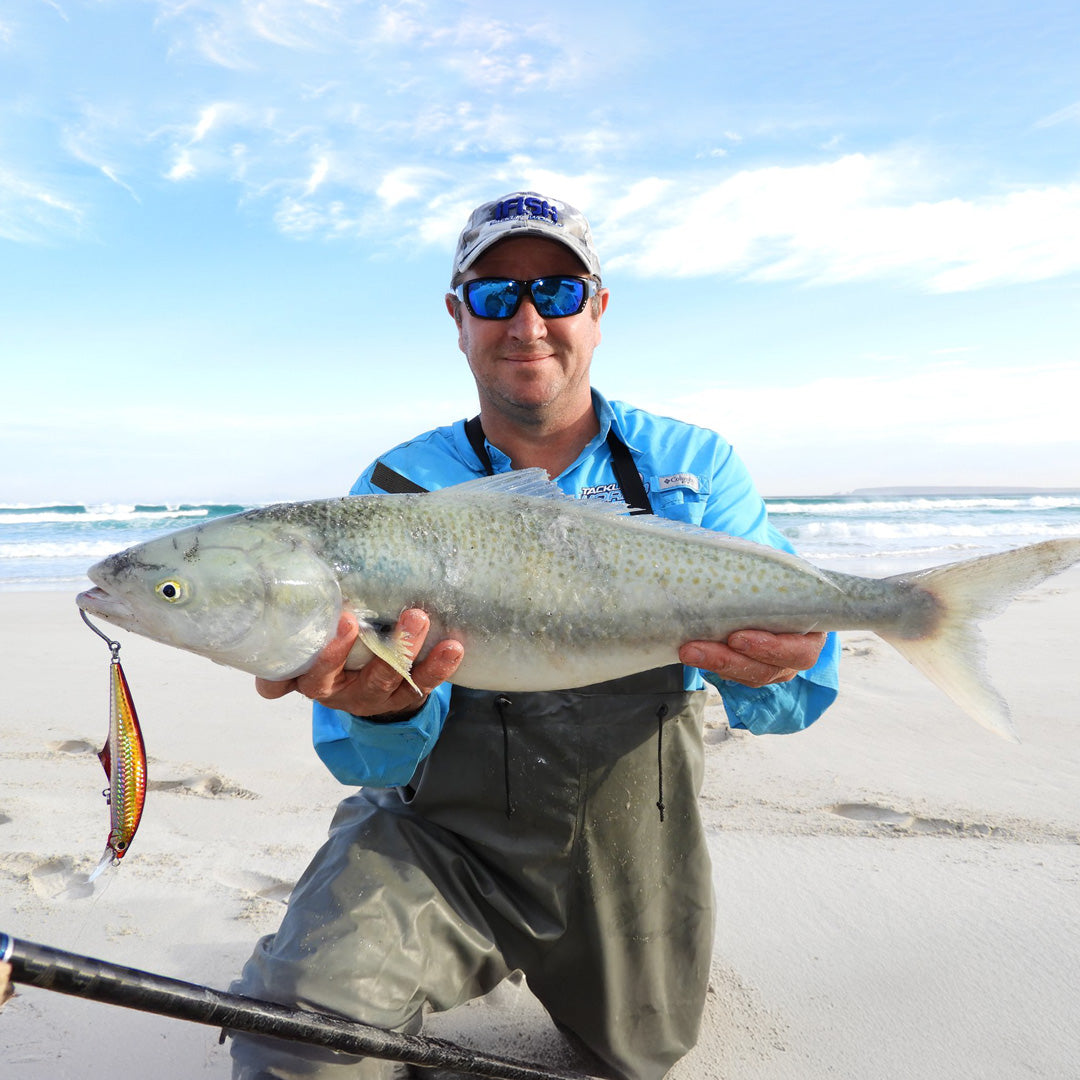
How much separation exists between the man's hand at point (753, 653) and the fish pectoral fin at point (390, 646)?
870 mm

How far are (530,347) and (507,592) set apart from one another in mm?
1312

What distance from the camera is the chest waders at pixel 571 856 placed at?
9.62 feet

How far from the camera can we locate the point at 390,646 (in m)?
2.64

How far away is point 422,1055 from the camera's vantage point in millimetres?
2408

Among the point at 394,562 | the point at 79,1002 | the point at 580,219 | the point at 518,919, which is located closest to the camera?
the point at 394,562

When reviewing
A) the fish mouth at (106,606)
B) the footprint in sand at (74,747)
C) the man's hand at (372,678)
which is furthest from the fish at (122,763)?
the footprint in sand at (74,747)

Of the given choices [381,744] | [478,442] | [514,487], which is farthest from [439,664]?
[478,442]

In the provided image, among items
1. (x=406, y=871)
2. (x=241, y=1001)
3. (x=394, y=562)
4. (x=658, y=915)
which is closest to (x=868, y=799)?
(x=658, y=915)

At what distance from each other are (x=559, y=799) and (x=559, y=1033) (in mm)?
992

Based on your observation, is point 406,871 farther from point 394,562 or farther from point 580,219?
point 580,219

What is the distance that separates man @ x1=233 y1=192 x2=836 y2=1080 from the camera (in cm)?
265

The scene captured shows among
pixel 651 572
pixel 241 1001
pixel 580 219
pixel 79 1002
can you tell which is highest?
pixel 580 219

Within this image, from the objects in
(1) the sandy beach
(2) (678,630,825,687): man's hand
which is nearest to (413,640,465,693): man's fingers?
(2) (678,630,825,687): man's hand

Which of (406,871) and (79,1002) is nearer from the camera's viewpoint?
(406,871)
